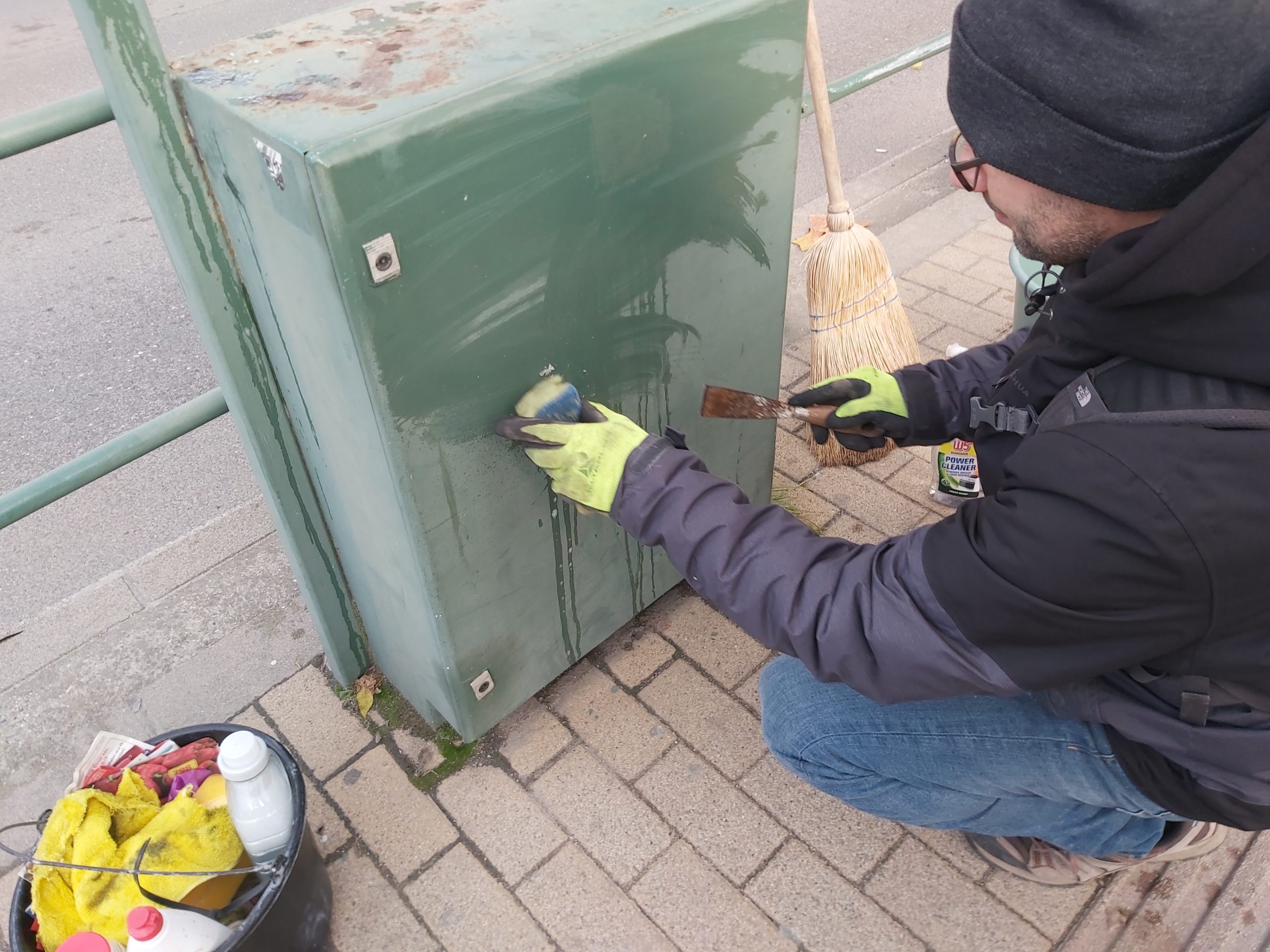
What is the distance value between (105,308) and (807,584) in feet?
12.4

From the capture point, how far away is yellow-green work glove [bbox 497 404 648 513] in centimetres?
153

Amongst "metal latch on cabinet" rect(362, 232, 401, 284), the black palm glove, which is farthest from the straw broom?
"metal latch on cabinet" rect(362, 232, 401, 284)

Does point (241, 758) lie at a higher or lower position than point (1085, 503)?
lower

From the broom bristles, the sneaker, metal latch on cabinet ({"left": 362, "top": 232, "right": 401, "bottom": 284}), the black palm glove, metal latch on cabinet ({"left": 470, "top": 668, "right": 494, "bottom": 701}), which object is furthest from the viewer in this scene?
the broom bristles

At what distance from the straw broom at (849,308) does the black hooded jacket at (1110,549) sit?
4.17 ft

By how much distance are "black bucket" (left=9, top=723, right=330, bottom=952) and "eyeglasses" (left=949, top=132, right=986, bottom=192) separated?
61.6 inches

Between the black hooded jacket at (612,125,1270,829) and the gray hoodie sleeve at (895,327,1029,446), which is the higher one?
the black hooded jacket at (612,125,1270,829)

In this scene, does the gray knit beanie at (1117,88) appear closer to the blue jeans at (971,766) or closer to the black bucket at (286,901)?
the blue jeans at (971,766)

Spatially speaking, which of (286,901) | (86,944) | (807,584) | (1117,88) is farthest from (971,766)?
(86,944)

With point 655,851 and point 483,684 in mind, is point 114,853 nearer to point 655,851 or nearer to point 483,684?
point 483,684

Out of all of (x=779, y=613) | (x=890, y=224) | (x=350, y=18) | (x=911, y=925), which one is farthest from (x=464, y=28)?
(x=890, y=224)

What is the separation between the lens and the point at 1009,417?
1.52 meters

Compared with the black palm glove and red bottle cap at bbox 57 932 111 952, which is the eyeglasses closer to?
the black palm glove

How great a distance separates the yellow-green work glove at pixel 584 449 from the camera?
5.01 feet
